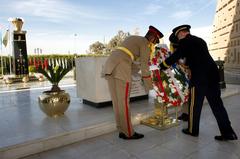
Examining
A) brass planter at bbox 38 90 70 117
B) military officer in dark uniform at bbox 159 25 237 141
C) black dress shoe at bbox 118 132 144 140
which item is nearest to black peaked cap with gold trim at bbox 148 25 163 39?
military officer in dark uniform at bbox 159 25 237 141

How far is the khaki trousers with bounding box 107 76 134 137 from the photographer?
111 inches

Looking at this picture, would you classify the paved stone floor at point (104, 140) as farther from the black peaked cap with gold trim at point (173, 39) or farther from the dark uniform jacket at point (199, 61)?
the black peaked cap with gold trim at point (173, 39)

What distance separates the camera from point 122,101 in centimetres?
284

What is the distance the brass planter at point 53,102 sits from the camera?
3.39 m

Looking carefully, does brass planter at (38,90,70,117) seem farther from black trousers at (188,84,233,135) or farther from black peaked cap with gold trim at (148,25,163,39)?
black trousers at (188,84,233,135)

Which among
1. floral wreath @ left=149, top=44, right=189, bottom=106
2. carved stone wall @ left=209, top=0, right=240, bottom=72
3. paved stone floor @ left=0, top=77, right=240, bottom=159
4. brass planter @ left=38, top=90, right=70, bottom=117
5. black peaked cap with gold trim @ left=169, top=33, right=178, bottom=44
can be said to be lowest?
paved stone floor @ left=0, top=77, right=240, bottom=159

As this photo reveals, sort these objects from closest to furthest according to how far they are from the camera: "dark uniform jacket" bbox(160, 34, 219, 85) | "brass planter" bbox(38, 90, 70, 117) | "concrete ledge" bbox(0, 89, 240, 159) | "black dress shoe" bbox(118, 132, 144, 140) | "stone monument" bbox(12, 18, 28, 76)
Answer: "concrete ledge" bbox(0, 89, 240, 159) → "dark uniform jacket" bbox(160, 34, 219, 85) → "black dress shoe" bbox(118, 132, 144, 140) → "brass planter" bbox(38, 90, 70, 117) → "stone monument" bbox(12, 18, 28, 76)

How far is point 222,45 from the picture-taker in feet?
114

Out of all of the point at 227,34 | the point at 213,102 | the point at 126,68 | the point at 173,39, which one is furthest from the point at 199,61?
the point at 227,34

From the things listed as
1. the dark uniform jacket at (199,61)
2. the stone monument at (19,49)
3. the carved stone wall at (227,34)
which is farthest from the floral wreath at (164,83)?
the carved stone wall at (227,34)

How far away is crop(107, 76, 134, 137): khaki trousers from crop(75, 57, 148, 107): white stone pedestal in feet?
3.96

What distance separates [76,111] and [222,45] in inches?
1399

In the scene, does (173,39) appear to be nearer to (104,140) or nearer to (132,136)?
(132,136)

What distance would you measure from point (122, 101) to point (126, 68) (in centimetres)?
43
